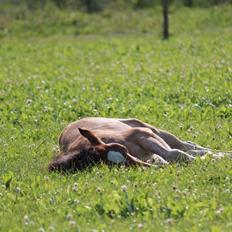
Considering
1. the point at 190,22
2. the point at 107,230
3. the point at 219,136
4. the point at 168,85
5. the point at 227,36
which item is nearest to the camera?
the point at 107,230

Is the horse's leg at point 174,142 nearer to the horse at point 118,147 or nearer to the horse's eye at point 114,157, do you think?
the horse at point 118,147

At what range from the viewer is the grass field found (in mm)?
7551

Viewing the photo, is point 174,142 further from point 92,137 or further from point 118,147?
point 92,137

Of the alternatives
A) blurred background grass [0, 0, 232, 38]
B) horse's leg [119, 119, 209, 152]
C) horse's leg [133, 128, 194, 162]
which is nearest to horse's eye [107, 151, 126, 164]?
horse's leg [133, 128, 194, 162]

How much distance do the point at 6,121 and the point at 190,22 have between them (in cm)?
2435

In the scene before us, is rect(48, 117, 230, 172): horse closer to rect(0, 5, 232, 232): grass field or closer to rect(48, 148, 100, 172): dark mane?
rect(48, 148, 100, 172): dark mane

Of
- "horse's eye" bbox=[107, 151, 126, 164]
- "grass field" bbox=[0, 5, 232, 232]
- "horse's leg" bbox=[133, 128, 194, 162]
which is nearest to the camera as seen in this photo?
"grass field" bbox=[0, 5, 232, 232]

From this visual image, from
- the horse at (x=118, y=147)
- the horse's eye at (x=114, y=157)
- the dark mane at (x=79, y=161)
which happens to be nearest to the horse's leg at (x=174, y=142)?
the horse at (x=118, y=147)

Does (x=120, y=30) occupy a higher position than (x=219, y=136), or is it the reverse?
(x=219, y=136)

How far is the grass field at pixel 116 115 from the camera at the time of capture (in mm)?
7551

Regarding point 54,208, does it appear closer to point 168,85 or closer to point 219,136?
point 219,136

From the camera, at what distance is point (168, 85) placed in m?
17.3

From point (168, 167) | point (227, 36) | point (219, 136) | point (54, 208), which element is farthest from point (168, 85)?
point (227, 36)

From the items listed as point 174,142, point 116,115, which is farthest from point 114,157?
point 116,115
